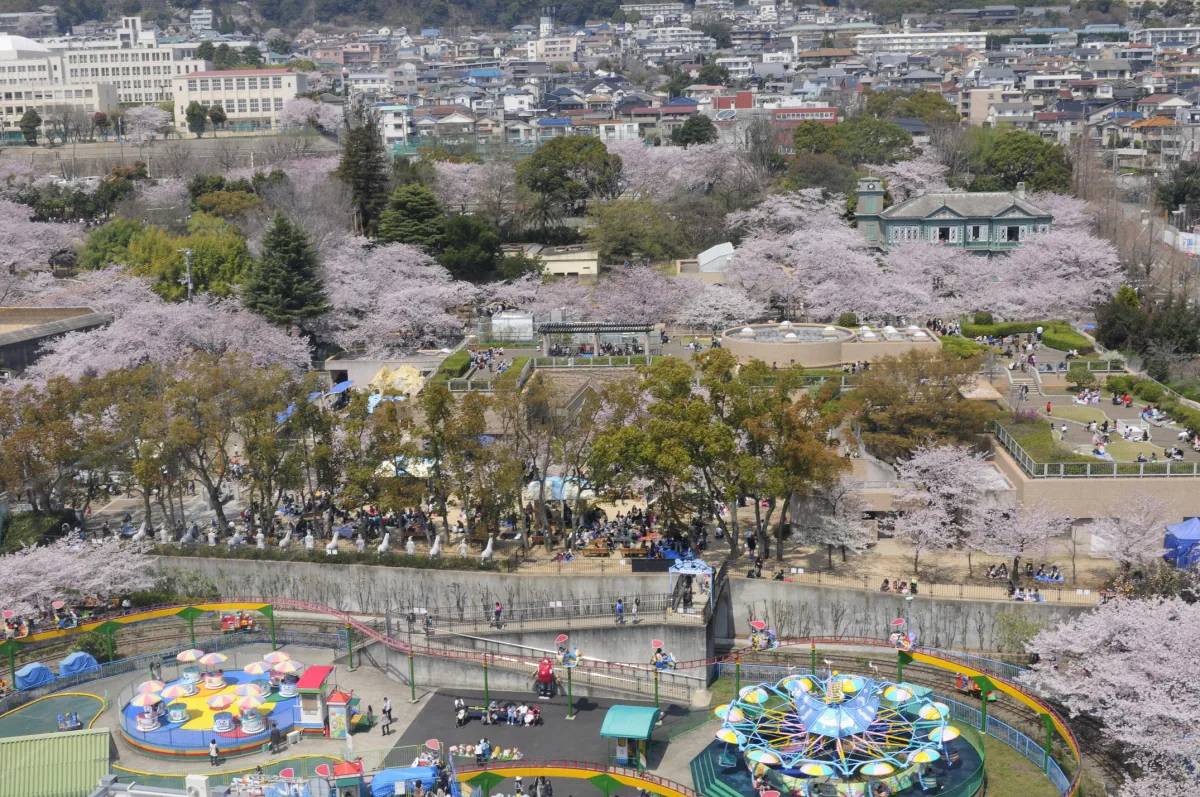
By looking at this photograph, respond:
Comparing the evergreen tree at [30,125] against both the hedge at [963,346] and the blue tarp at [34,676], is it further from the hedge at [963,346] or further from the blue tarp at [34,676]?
the blue tarp at [34,676]

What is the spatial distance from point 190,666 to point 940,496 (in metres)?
19.0

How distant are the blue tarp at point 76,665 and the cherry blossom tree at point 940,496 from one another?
19.9m

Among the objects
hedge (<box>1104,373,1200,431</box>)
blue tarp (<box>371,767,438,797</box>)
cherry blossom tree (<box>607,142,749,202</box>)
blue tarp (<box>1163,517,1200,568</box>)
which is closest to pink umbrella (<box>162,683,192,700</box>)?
blue tarp (<box>371,767,438,797</box>)

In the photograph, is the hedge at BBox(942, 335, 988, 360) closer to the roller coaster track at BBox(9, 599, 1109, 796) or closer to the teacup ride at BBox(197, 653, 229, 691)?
the roller coaster track at BBox(9, 599, 1109, 796)

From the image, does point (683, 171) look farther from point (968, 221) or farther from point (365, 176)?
point (365, 176)

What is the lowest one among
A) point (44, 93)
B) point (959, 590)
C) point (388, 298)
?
point (959, 590)

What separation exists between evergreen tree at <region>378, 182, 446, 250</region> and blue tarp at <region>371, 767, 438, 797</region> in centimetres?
3815

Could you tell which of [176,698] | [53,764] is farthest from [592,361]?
[53,764]

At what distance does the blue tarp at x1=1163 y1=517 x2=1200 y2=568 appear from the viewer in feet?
111

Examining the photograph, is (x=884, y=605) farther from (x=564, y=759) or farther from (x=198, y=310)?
(x=198, y=310)

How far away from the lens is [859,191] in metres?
68.6

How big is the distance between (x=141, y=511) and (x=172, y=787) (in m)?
15.8

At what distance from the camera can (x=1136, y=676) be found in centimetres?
2775

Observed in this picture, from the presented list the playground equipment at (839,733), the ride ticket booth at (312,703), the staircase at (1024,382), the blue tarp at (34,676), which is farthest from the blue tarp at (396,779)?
the staircase at (1024,382)
